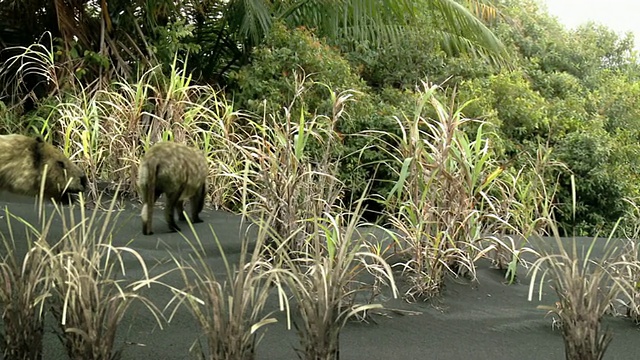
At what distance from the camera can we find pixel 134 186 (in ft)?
20.9

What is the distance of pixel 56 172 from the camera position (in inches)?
196

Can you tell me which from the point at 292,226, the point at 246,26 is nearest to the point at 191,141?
the point at 292,226

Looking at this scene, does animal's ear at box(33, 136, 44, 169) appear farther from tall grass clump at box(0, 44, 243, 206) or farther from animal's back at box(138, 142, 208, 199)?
tall grass clump at box(0, 44, 243, 206)

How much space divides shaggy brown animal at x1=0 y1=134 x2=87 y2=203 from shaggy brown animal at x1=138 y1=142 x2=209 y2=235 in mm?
491

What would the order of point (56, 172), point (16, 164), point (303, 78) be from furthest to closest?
point (303, 78), point (56, 172), point (16, 164)

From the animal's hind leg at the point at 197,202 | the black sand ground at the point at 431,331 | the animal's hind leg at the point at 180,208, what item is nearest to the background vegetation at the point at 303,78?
the animal's hind leg at the point at 180,208

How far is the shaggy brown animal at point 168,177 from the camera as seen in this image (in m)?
4.92

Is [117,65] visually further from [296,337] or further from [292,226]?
[296,337]

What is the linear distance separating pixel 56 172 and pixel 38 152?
7.3 inches

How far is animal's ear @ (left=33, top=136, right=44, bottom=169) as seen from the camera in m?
4.84

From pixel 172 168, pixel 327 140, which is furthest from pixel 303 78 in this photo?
pixel 172 168

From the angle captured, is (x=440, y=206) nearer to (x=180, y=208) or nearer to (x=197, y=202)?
(x=197, y=202)

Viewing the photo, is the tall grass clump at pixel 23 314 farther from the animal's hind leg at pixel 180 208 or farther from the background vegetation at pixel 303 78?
the background vegetation at pixel 303 78

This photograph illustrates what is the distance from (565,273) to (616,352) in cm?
64
